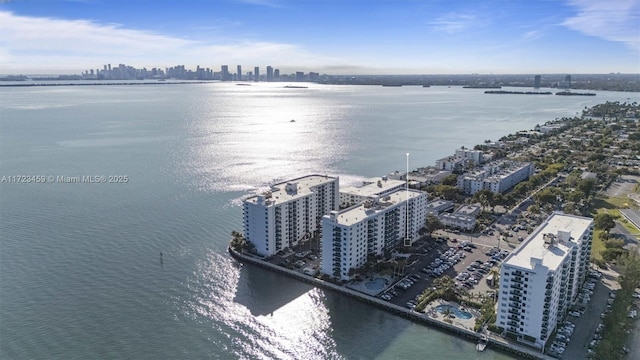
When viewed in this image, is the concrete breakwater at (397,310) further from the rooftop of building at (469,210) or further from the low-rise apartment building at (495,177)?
the low-rise apartment building at (495,177)

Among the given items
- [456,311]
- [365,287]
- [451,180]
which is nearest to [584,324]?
[456,311]

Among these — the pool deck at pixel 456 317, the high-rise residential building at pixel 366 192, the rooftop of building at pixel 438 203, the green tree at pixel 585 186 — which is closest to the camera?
the pool deck at pixel 456 317

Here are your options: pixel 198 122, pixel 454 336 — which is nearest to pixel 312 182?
pixel 454 336

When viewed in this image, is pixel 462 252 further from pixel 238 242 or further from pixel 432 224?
pixel 238 242

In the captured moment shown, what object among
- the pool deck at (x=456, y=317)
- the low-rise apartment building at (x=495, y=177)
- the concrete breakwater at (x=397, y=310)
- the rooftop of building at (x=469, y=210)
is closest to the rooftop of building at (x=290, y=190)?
the concrete breakwater at (x=397, y=310)

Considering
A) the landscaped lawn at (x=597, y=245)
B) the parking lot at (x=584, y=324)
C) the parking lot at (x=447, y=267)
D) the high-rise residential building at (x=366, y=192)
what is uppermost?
the high-rise residential building at (x=366, y=192)

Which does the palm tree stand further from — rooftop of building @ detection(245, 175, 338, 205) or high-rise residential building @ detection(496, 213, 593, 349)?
high-rise residential building @ detection(496, 213, 593, 349)

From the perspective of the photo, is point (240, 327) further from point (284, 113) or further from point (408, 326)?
point (284, 113)
